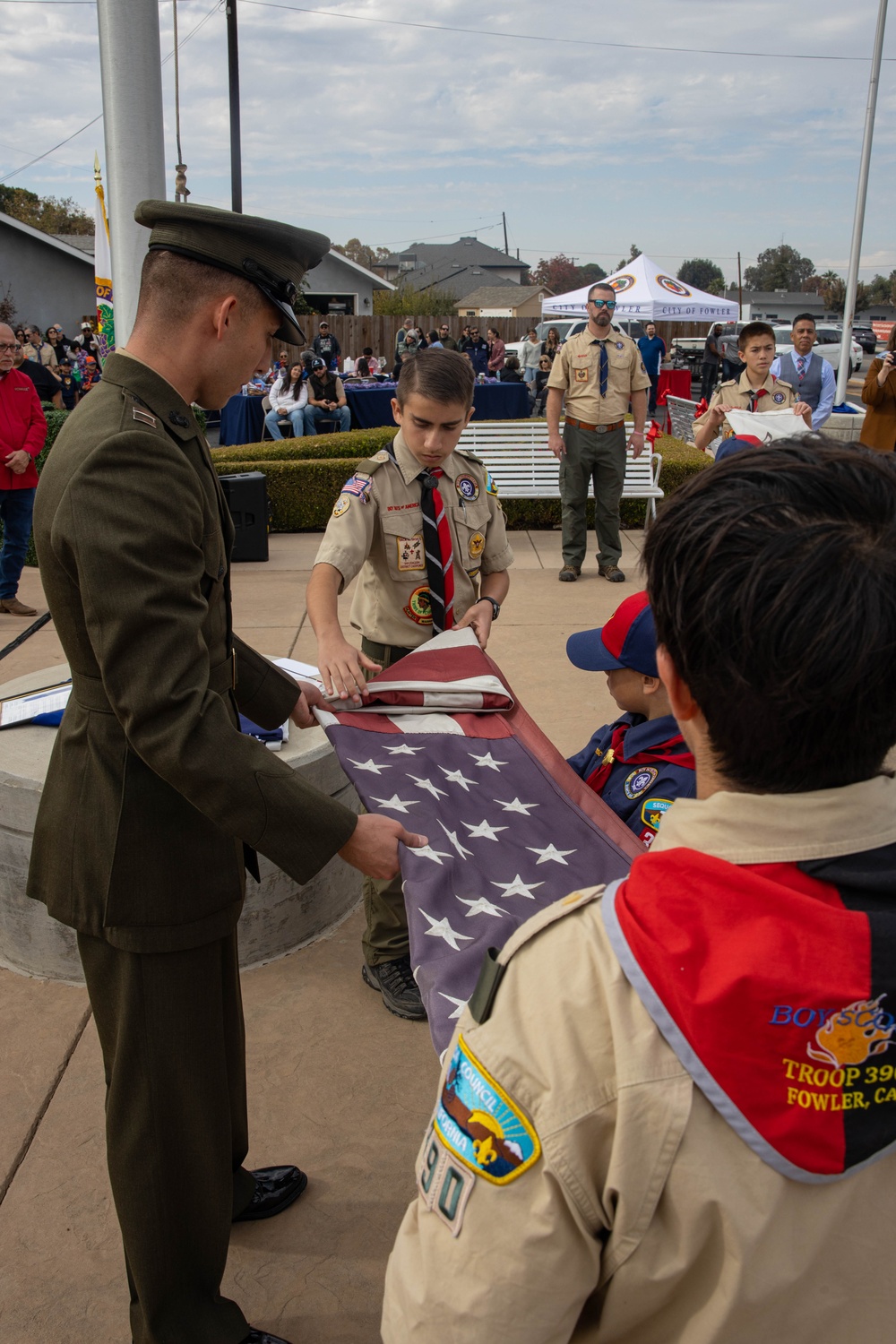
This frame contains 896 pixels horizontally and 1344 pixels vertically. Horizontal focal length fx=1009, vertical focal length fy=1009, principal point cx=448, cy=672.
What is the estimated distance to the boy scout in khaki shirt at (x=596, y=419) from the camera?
8062mm

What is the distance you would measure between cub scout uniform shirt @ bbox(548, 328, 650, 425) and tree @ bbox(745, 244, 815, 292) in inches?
4671

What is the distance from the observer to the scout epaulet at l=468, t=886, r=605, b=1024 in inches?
35.9

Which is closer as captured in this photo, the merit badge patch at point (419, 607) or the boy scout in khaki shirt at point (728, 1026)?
the boy scout in khaki shirt at point (728, 1026)

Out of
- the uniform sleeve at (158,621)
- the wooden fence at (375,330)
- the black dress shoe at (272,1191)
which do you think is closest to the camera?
the uniform sleeve at (158,621)

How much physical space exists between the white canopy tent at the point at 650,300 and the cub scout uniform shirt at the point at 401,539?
17.6 metres

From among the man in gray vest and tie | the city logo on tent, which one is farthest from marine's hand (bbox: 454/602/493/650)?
the city logo on tent

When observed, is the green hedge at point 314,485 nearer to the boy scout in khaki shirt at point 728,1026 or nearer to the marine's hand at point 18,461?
the marine's hand at point 18,461

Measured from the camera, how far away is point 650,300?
19516 millimetres

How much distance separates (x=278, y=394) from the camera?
48.3 feet

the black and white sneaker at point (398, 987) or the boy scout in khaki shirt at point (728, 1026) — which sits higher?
the boy scout in khaki shirt at point (728, 1026)

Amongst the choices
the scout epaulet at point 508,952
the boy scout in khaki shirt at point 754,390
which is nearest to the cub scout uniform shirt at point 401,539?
the scout epaulet at point 508,952

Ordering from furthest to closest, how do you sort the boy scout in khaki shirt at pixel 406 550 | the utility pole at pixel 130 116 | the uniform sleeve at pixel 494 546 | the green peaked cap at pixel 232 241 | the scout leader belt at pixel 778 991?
the utility pole at pixel 130 116
the uniform sleeve at pixel 494 546
the boy scout in khaki shirt at pixel 406 550
the green peaked cap at pixel 232 241
the scout leader belt at pixel 778 991

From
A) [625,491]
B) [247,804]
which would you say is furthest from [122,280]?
[625,491]

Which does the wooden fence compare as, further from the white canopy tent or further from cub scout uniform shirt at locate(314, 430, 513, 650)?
cub scout uniform shirt at locate(314, 430, 513, 650)
